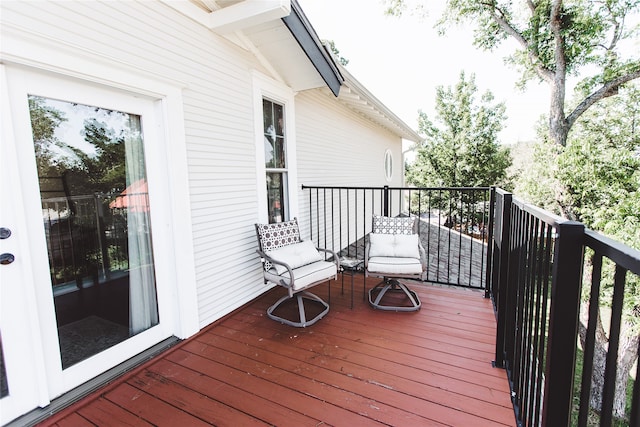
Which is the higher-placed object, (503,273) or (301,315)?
(503,273)

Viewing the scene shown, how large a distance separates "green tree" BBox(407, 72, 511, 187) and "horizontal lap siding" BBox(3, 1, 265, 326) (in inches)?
498

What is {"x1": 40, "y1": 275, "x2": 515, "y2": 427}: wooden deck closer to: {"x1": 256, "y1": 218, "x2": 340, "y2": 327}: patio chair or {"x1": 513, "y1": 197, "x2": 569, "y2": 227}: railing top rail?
{"x1": 256, "y1": 218, "x2": 340, "y2": 327}: patio chair

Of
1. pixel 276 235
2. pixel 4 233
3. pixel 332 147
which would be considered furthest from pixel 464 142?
pixel 4 233

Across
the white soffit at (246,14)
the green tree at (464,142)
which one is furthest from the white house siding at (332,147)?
the green tree at (464,142)

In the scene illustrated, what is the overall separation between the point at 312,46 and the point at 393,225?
7.13 ft

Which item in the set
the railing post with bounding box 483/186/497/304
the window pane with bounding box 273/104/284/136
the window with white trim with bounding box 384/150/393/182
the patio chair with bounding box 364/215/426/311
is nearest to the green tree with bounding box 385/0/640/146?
the window with white trim with bounding box 384/150/393/182

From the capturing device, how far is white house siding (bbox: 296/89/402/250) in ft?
14.8

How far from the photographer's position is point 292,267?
120 inches

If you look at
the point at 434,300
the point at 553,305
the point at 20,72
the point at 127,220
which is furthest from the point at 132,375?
the point at 434,300

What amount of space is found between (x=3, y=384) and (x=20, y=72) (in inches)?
68.8

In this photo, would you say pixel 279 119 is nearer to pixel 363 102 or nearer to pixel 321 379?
pixel 363 102

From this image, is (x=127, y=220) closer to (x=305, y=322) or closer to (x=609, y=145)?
(x=305, y=322)

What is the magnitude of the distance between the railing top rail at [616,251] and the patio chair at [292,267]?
2.20 meters

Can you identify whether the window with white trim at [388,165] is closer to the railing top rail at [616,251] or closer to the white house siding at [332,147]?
the white house siding at [332,147]
